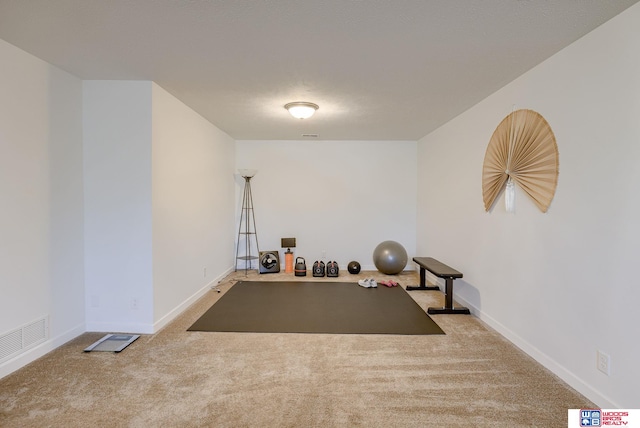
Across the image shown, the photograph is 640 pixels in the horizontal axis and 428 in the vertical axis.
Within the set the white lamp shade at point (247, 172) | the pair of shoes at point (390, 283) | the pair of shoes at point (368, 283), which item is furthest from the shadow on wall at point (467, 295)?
the white lamp shade at point (247, 172)

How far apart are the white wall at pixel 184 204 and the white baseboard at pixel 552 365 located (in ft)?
11.3

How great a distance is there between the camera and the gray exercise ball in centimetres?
537

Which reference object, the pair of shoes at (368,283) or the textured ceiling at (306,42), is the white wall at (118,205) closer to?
the textured ceiling at (306,42)

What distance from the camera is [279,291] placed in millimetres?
4574

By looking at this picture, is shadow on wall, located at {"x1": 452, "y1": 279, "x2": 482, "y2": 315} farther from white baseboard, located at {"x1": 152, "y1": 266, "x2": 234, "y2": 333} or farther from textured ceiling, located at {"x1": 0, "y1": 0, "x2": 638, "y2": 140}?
white baseboard, located at {"x1": 152, "y1": 266, "x2": 234, "y2": 333}

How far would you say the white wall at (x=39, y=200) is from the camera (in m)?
2.34

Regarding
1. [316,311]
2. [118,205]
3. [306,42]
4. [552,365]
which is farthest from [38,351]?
[552,365]

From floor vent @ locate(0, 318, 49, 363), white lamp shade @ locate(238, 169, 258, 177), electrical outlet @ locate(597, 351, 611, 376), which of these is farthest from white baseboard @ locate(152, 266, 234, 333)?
electrical outlet @ locate(597, 351, 611, 376)

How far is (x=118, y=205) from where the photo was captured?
3057 mm

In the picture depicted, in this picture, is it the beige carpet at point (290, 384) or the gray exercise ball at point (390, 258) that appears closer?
the beige carpet at point (290, 384)

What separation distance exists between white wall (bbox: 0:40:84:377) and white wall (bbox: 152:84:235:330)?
709mm

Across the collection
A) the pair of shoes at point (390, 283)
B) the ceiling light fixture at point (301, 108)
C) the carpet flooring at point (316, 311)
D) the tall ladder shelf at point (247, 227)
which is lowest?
the carpet flooring at point (316, 311)

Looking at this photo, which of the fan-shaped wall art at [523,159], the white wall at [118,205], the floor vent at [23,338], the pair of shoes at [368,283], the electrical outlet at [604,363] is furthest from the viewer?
the pair of shoes at [368,283]

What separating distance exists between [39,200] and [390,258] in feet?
15.1
